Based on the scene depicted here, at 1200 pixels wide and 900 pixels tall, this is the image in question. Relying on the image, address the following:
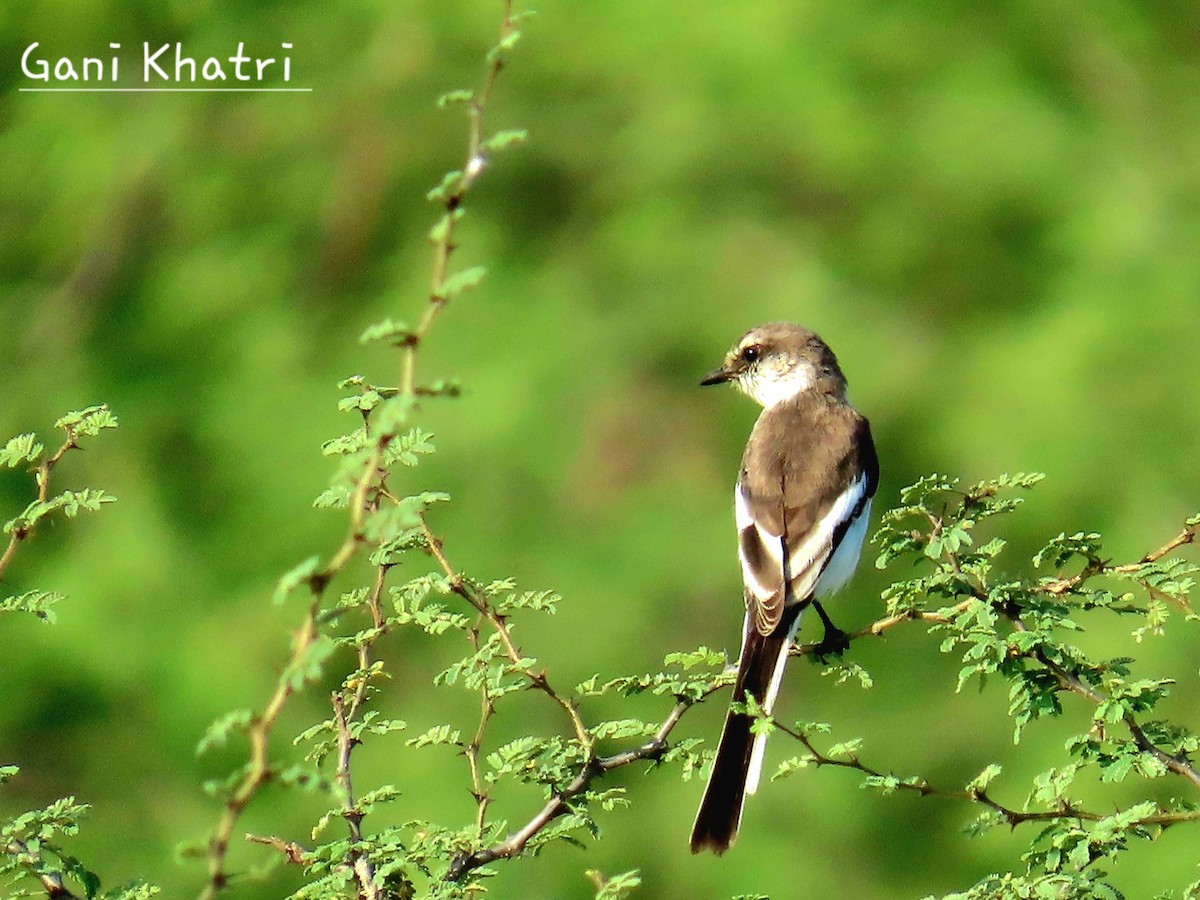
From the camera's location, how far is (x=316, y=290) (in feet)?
32.7

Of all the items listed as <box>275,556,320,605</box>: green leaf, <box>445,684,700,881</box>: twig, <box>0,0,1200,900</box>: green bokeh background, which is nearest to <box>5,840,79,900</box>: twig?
<box>445,684,700,881</box>: twig

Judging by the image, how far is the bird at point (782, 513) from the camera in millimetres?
4520

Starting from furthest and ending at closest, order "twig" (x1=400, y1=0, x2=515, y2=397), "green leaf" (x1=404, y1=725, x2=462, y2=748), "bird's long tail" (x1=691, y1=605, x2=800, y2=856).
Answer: "bird's long tail" (x1=691, y1=605, x2=800, y2=856)
"green leaf" (x1=404, y1=725, x2=462, y2=748)
"twig" (x1=400, y1=0, x2=515, y2=397)

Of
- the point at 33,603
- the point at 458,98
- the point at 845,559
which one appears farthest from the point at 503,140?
the point at 845,559

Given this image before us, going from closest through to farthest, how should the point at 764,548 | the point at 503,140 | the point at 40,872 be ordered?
the point at 503,140 → the point at 40,872 → the point at 764,548

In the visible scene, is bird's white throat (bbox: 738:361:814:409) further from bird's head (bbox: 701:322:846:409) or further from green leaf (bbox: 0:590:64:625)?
green leaf (bbox: 0:590:64:625)

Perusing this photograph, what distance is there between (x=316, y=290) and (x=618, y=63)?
214 cm

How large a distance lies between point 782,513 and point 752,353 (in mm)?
1574

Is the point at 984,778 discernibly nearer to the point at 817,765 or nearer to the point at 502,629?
the point at 817,765

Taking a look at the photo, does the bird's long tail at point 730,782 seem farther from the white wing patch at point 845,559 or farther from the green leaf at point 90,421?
the green leaf at point 90,421

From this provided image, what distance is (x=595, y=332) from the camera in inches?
373

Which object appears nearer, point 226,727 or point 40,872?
point 226,727

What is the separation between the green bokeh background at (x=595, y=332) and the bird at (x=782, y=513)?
1950mm

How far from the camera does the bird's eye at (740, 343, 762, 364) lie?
23.4 feet
